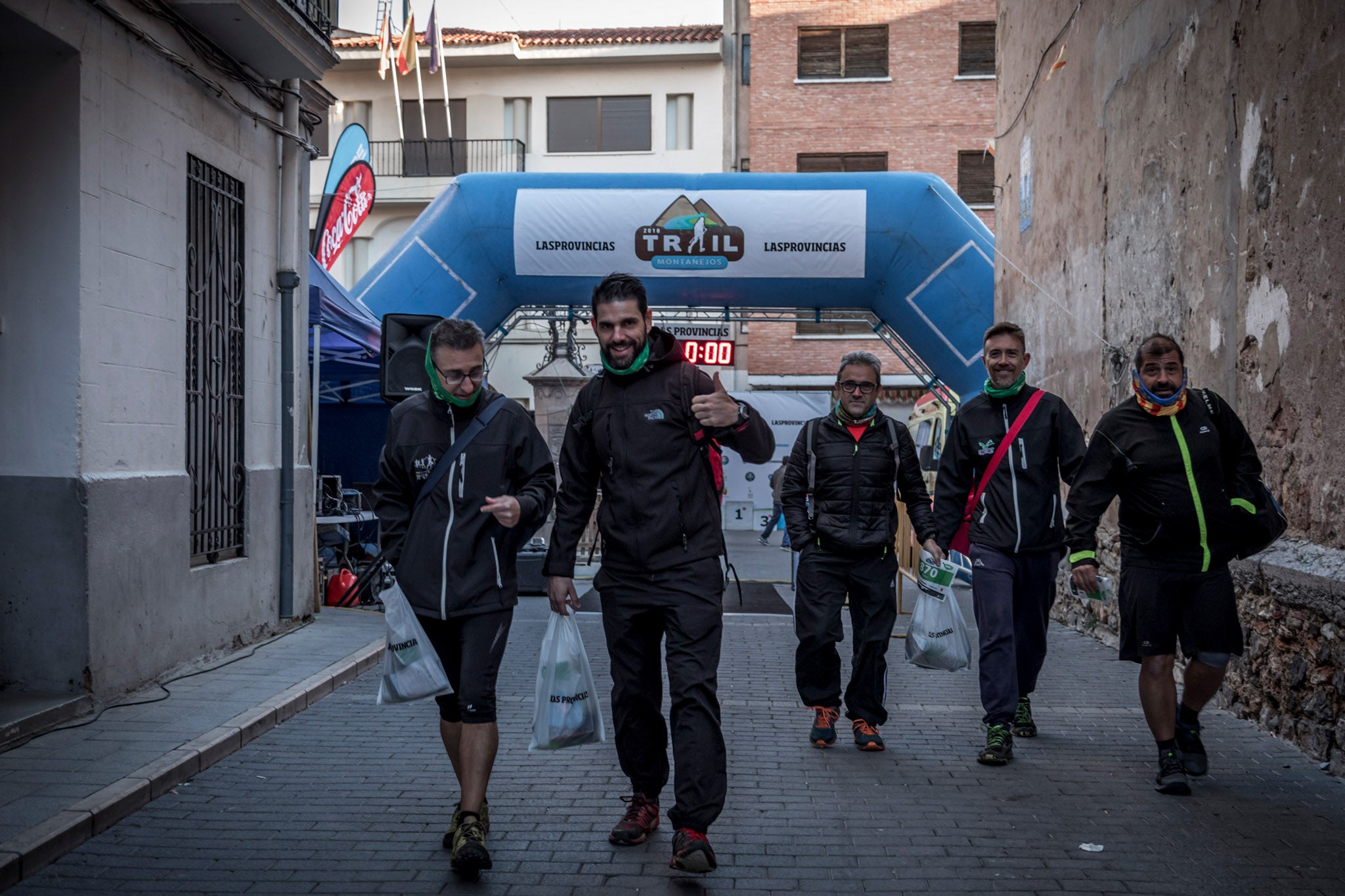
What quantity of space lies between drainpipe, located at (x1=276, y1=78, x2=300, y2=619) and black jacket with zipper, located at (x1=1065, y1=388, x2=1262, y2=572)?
6.22m

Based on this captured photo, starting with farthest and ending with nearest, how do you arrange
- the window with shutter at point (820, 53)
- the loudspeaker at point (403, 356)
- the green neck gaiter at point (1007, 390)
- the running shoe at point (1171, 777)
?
the window with shutter at point (820, 53) → the loudspeaker at point (403, 356) → the green neck gaiter at point (1007, 390) → the running shoe at point (1171, 777)

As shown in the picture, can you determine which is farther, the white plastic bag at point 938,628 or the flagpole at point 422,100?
the flagpole at point 422,100

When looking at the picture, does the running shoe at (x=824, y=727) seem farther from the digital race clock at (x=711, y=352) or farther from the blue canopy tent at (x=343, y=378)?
the digital race clock at (x=711, y=352)

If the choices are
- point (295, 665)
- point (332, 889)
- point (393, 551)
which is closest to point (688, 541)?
point (393, 551)

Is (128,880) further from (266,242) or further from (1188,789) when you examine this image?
(266,242)

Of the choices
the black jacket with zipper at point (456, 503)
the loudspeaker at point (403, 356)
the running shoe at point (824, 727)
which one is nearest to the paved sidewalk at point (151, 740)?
the black jacket with zipper at point (456, 503)

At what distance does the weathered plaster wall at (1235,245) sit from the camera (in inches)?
234

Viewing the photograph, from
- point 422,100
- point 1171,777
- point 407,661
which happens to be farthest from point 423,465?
point 422,100

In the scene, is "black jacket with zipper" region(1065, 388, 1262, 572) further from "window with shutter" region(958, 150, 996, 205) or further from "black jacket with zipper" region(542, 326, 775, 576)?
"window with shutter" region(958, 150, 996, 205)

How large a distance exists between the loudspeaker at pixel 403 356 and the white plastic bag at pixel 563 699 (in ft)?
18.0

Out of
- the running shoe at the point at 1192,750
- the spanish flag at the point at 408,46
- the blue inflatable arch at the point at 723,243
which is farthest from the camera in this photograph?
the spanish flag at the point at 408,46

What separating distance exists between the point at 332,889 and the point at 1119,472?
3.62 metres

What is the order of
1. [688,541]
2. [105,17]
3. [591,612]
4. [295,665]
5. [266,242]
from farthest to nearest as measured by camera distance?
[591,612] < [266,242] < [295,665] < [105,17] < [688,541]

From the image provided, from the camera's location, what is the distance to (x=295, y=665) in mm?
7898
